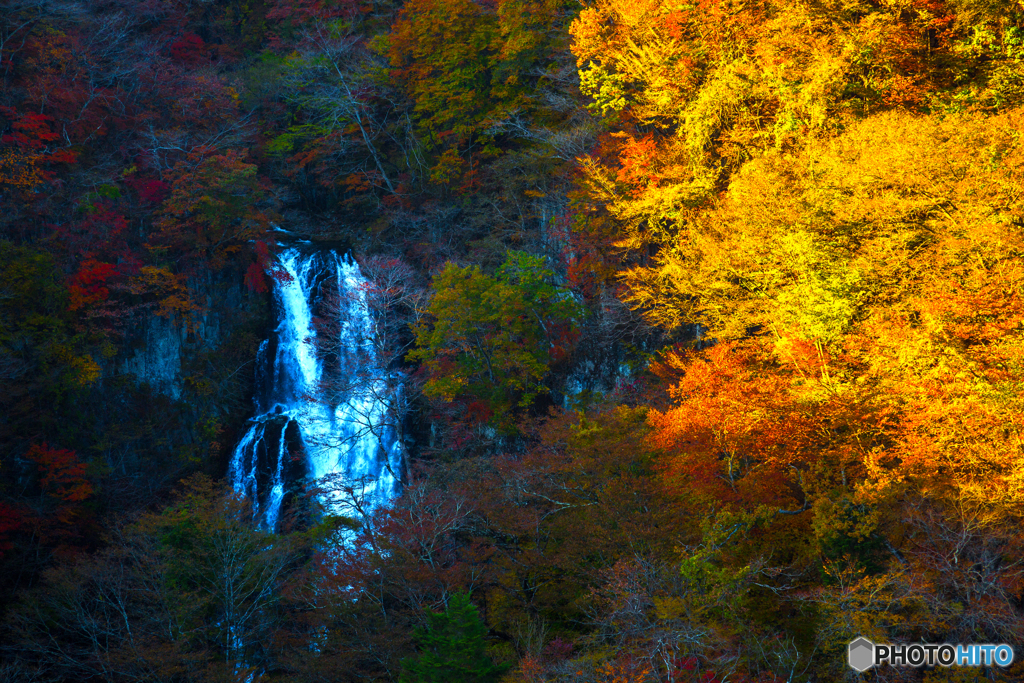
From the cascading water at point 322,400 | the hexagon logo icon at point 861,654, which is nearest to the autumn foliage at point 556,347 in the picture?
the hexagon logo icon at point 861,654

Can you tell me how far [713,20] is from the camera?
15.2m

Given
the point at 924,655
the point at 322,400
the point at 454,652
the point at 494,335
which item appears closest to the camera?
the point at 924,655

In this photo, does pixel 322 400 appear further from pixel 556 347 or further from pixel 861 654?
pixel 861 654

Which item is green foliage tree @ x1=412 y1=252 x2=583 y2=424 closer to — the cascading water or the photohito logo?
the cascading water

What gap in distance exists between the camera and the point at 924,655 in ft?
27.0

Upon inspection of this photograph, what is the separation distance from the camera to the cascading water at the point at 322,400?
20.0m

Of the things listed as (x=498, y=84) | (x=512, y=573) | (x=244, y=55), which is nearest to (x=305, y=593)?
(x=512, y=573)

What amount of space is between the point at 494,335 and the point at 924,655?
12173 mm

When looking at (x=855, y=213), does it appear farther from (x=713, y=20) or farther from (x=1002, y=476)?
(x=713, y=20)

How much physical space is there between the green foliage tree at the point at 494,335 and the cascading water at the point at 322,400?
1861mm

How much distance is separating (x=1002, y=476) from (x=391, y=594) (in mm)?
9379

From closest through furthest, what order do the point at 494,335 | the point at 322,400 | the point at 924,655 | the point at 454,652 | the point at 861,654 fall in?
the point at 861,654
the point at 924,655
the point at 454,652
the point at 494,335
the point at 322,400

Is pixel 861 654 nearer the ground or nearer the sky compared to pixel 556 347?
nearer the ground

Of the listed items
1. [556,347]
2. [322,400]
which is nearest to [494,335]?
[556,347]
